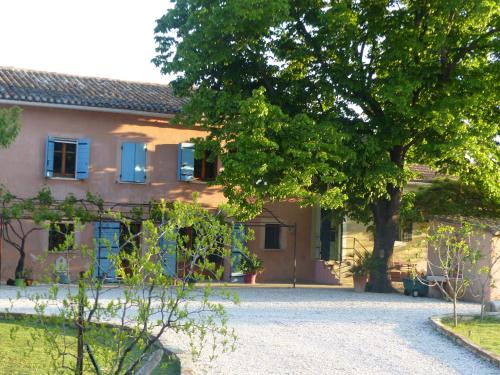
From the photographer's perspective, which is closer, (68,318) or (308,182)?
(68,318)

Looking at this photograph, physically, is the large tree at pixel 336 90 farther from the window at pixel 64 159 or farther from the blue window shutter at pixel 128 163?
the window at pixel 64 159

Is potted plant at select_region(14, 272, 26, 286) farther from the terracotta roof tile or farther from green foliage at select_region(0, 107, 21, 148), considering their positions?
green foliage at select_region(0, 107, 21, 148)

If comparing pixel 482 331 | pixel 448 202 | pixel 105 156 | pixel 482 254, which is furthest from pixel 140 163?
pixel 482 331

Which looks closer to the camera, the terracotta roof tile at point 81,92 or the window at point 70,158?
the terracotta roof tile at point 81,92

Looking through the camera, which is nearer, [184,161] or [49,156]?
[49,156]

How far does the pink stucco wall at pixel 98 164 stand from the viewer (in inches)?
970

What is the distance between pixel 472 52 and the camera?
22297 millimetres

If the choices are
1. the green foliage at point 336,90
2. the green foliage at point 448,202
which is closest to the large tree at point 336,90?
the green foliage at point 336,90

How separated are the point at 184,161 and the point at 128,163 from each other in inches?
74.0

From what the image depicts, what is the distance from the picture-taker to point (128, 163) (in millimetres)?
26312

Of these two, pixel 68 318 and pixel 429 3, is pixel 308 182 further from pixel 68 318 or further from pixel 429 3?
pixel 68 318

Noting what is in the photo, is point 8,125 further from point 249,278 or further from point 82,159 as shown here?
point 249,278

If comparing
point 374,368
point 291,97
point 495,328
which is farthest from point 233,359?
point 291,97

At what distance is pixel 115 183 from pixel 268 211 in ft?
17.2
